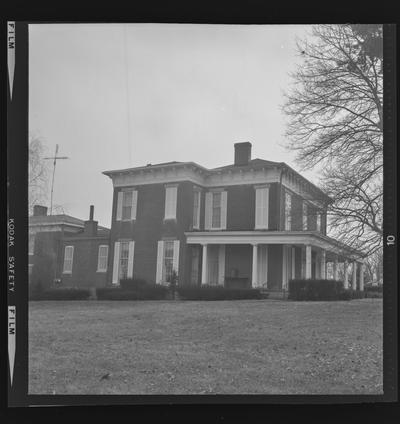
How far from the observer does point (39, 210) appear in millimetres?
6363

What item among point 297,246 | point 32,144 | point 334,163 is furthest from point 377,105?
point 32,144

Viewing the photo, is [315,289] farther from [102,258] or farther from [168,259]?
[102,258]

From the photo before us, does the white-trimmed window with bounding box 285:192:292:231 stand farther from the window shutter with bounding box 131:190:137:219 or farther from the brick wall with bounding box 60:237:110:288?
the brick wall with bounding box 60:237:110:288

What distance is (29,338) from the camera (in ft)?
20.4

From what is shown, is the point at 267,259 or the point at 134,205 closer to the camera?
the point at 267,259

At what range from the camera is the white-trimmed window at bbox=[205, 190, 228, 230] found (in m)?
6.63

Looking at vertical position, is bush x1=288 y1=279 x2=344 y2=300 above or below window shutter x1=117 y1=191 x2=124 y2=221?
below

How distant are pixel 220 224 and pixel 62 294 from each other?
208cm

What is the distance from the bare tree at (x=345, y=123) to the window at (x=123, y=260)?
2322mm

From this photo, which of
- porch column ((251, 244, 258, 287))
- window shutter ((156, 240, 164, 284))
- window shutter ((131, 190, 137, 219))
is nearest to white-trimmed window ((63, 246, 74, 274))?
window shutter ((131, 190, 137, 219))

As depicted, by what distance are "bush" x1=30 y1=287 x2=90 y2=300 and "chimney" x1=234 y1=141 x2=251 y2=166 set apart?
7.93 feet

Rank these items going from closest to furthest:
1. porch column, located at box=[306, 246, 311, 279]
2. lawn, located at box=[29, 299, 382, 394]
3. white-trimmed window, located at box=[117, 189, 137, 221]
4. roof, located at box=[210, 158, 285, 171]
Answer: lawn, located at box=[29, 299, 382, 394]
porch column, located at box=[306, 246, 311, 279]
roof, located at box=[210, 158, 285, 171]
white-trimmed window, located at box=[117, 189, 137, 221]

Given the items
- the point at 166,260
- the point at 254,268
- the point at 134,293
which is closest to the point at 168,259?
the point at 166,260
